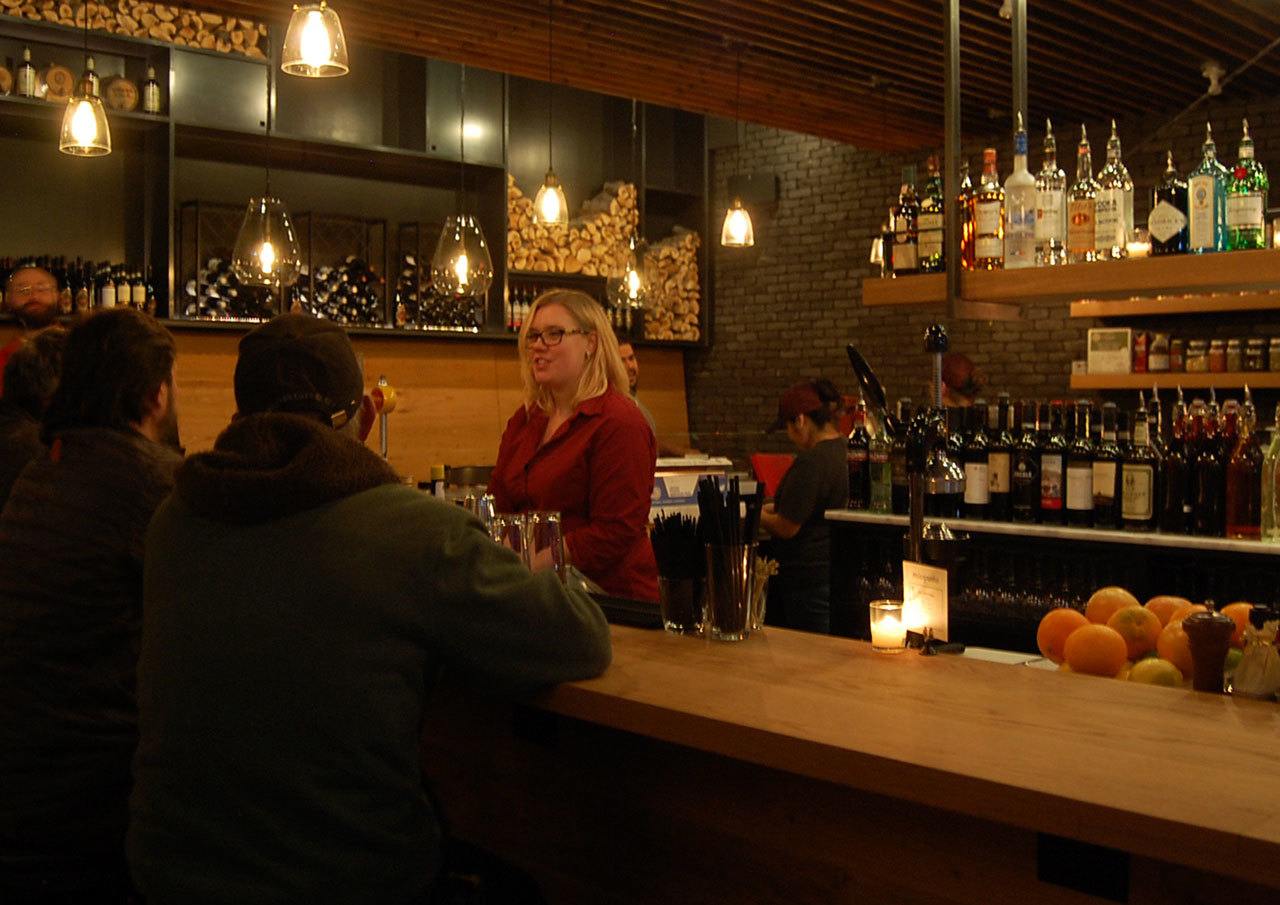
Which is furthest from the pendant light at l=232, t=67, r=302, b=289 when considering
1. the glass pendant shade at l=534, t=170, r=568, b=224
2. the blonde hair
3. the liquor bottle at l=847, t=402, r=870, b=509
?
the liquor bottle at l=847, t=402, r=870, b=509

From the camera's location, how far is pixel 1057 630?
2.41 meters

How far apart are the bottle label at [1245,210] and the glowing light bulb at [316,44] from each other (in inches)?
105

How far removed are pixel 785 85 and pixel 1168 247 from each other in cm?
405

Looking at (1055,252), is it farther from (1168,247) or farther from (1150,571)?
(1150,571)

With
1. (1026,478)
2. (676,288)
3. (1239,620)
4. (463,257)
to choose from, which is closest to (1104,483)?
(1026,478)

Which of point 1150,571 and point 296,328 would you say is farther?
point 1150,571

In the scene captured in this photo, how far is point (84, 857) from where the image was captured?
89.9 inches

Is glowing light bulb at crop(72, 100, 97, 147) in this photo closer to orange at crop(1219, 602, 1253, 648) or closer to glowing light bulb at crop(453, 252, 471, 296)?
glowing light bulb at crop(453, 252, 471, 296)

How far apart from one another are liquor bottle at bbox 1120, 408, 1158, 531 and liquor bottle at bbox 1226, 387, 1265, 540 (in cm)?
22

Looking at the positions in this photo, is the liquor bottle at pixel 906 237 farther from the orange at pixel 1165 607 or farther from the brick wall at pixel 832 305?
the brick wall at pixel 832 305

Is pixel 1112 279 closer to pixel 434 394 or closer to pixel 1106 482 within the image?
pixel 1106 482

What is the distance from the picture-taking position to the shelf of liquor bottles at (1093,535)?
3.65m

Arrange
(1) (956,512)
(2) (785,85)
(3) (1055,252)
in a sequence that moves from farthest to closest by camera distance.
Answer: (2) (785,85) < (1) (956,512) < (3) (1055,252)

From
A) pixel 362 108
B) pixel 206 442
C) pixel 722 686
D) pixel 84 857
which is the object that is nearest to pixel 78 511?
pixel 84 857
